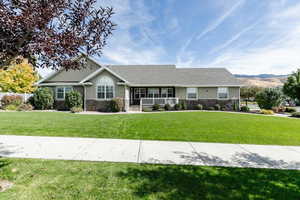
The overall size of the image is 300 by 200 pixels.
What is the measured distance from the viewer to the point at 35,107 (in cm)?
1806

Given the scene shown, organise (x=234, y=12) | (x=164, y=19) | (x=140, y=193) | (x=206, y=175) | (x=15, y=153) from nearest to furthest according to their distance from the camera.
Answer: (x=140, y=193) → (x=206, y=175) → (x=15, y=153) → (x=234, y=12) → (x=164, y=19)

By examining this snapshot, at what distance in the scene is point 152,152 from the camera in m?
5.01

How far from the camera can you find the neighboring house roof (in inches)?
771

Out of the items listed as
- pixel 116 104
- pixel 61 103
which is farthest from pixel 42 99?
pixel 116 104

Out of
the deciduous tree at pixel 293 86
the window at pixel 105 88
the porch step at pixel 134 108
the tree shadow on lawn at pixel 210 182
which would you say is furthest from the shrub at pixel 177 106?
the tree shadow on lawn at pixel 210 182

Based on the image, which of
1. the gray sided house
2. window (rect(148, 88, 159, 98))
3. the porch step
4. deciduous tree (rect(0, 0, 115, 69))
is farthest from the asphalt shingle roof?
deciduous tree (rect(0, 0, 115, 69))

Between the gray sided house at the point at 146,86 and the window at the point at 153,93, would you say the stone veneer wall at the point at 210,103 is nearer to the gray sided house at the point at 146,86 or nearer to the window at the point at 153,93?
the gray sided house at the point at 146,86

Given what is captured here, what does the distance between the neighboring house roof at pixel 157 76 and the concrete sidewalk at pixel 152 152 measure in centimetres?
1313

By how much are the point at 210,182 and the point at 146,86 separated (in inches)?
720

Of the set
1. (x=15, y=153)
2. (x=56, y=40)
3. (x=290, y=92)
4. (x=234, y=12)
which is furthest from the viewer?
(x=290, y=92)

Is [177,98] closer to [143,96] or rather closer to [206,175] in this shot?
[143,96]

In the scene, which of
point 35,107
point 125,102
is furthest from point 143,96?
point 35,107

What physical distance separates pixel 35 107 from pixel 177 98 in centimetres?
1776

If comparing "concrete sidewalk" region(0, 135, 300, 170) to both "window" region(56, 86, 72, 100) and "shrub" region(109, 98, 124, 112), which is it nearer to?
"shrub" region(109, 98, 124, 112)
